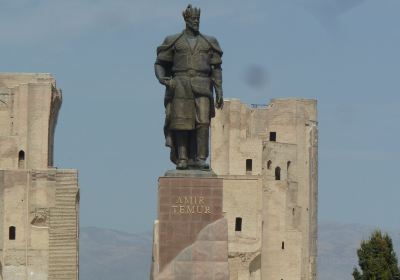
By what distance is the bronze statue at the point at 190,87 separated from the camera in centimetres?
2861

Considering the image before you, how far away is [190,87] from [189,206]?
6.50 ft

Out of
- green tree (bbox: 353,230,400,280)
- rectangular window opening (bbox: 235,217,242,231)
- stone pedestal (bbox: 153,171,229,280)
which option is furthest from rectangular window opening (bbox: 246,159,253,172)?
stone pedestal (bbox: 153,171,229,280)

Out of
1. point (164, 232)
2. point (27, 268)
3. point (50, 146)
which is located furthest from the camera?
point (50, 146)

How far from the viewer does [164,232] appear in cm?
2809

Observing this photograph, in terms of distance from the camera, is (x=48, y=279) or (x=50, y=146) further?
(x=50, y=146)

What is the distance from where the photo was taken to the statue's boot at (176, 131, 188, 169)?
28781 mm

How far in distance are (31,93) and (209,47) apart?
5524cm

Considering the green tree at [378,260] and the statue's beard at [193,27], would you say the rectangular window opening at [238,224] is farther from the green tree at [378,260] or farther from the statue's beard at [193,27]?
the statue's beard at [193,27]

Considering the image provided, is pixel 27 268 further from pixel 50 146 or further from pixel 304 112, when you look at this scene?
pixel 304 112

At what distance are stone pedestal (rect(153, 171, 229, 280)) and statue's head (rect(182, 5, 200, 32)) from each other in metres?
2.45

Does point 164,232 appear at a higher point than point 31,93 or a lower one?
lower

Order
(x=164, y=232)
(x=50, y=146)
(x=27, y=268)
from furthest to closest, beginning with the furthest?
(x=50, y=146), (x=27, y=268), (x=164, y=232)

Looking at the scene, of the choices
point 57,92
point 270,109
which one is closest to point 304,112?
point 270,109

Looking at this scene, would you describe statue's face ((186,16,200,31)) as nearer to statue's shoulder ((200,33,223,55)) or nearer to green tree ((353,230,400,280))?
statue's shoulder ((200,33,223,55))
